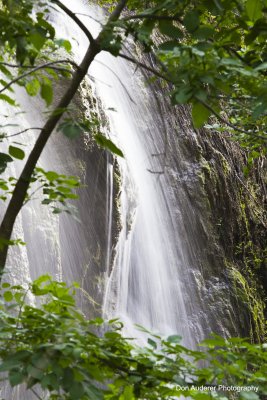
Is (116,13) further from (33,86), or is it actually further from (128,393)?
(128,393)

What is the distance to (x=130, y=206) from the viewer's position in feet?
20.2

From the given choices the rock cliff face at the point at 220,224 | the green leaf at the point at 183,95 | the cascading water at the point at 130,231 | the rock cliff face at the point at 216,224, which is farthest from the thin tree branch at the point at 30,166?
the rock cliff face at the point at 220,224

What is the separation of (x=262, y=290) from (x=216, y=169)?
5.65 feet

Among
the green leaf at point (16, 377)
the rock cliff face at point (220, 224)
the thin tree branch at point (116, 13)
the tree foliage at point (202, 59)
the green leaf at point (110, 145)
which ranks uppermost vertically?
the rock cliff face at point (220, 224)

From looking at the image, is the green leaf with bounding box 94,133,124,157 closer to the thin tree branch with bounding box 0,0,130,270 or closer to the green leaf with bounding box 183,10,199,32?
the thin tree branch with bounding box 0,0,130,270

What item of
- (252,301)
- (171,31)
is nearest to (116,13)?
(171,31)

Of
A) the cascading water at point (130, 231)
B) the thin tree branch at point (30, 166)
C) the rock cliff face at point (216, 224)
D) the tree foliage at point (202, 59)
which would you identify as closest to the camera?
the tree foliage at point (202, 59)

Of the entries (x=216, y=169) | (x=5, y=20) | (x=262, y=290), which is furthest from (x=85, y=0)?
(x=5, y=20)

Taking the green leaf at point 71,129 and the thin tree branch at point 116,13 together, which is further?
the thin tree branch at point 116,13

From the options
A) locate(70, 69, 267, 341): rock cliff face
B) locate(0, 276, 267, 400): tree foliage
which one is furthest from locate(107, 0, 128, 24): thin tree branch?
locate(70, 69, 267, 341): rock cliff face

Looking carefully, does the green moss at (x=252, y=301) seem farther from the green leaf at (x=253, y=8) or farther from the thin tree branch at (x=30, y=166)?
the green leaf at (x=253, y=8)

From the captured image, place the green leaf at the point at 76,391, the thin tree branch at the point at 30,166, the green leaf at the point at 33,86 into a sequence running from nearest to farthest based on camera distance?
the green leaf at the point at 76,391, the thin tree branch at the point at 30,166, the green leaf at the point at 33,86

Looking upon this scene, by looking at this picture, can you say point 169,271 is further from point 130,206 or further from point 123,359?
point 123,359

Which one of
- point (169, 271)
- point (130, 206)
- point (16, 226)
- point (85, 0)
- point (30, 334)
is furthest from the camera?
point (85, 0)
